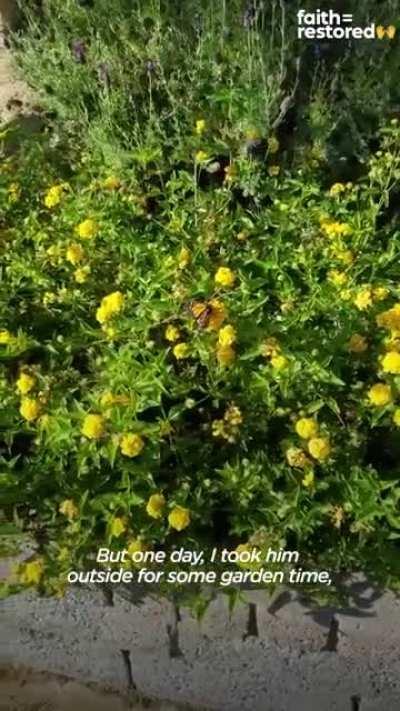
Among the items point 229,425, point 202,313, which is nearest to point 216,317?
point 202,313

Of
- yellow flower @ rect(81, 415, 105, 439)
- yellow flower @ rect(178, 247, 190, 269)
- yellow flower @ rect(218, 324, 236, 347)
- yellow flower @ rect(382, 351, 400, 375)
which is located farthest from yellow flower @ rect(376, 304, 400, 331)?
yellow flower @ rect(81, 415, 105, 439)

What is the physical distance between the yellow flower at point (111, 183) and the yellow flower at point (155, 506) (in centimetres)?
131

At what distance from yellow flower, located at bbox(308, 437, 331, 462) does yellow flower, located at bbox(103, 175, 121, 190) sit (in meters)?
1.36

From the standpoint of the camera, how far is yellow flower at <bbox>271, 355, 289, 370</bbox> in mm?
2041

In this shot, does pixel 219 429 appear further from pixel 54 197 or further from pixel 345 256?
pixel 54 197

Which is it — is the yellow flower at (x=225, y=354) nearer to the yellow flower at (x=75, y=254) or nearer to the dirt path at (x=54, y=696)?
the yellow flower at (x=75, y=254)

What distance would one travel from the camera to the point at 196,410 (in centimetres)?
225

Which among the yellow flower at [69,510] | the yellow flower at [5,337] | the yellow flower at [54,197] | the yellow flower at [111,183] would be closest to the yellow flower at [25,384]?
the yellow flower at [5,337]

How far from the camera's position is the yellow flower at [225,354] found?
2.04 metres

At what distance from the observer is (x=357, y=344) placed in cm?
205

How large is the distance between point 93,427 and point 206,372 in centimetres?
42

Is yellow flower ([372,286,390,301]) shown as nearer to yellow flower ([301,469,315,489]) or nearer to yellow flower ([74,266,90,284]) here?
yellow flower ([301,469,315,489])

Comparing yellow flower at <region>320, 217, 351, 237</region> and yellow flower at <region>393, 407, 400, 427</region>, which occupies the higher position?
yellow flower at <region>320, 217, 351, 237</region>

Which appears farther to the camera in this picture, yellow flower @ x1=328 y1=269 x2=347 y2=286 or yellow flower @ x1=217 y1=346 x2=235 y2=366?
yellow flower @ x1=328 y1=269 x2=347 y2=286
